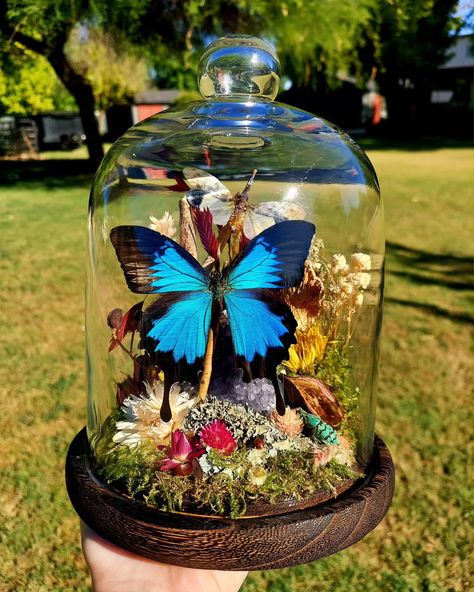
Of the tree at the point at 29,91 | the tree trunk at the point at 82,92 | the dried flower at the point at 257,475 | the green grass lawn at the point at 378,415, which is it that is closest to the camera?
the dried flower at the point at 257,475

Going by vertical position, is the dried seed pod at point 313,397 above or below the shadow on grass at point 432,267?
above

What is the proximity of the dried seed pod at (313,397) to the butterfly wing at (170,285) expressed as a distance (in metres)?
0.24

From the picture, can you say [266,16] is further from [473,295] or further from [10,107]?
[10,107]

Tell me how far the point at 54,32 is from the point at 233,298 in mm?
8122

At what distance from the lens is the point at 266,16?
8.39m

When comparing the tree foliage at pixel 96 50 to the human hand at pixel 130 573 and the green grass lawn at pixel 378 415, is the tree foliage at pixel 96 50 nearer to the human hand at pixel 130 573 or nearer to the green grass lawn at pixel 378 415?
the green grass lawn at pixel 378 415

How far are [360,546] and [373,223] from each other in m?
1.40

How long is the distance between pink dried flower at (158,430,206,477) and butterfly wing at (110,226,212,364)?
6.3 inches

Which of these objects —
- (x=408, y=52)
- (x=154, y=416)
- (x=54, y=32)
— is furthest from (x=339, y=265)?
(x=408, y=52)

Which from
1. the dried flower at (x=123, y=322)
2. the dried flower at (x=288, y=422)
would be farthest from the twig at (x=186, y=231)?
the dried flower at (x=288, y=422)

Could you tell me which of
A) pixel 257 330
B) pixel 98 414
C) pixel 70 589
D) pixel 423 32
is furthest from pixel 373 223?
pixel 423 32

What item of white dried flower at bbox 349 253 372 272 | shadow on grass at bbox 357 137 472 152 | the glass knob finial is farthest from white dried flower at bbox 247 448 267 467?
shadow on grass at bbox 357 137 472 152

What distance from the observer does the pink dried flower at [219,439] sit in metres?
1.17

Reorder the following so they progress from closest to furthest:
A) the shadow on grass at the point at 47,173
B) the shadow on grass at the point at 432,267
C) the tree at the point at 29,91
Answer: the shadow on grass at the point at 432,267 → the shadow on grass at the point at 47,173 → the tree at the point at 29,91
